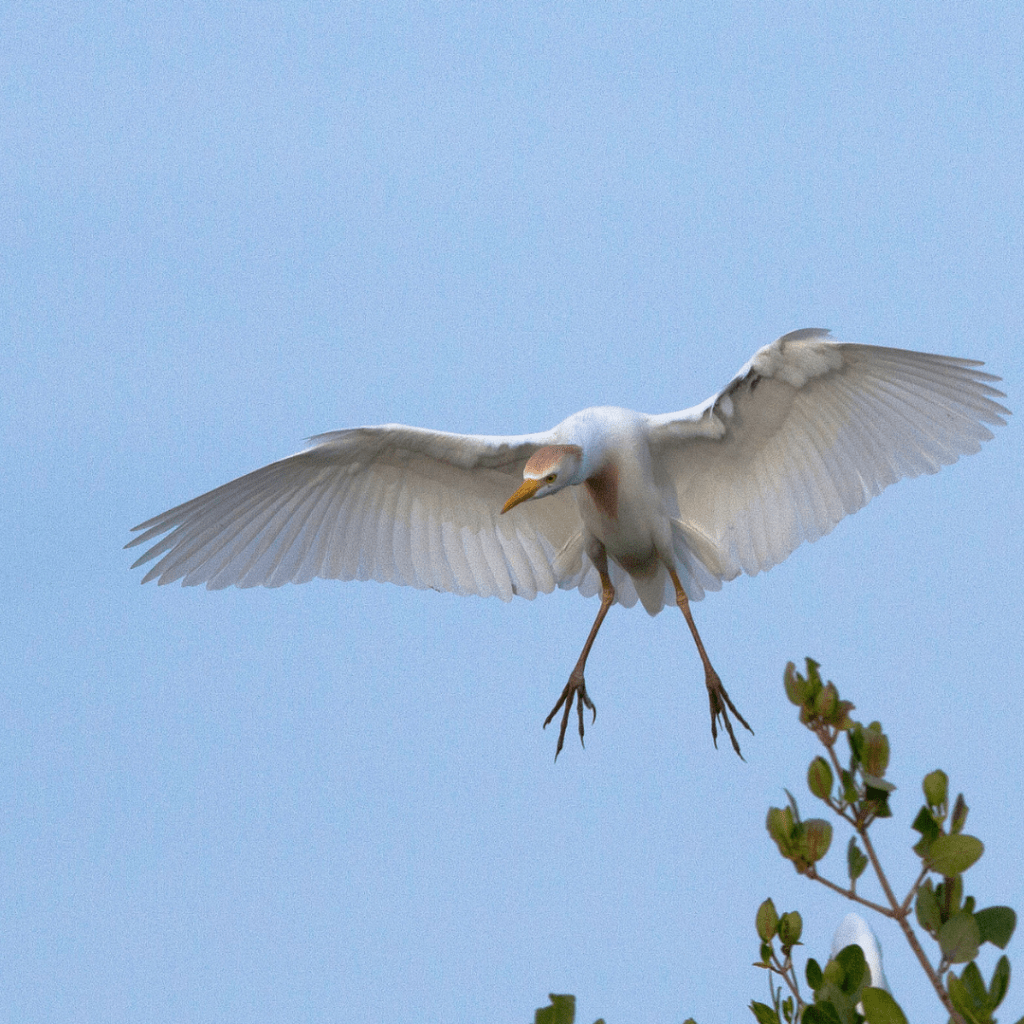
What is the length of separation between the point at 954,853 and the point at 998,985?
1.04 feet

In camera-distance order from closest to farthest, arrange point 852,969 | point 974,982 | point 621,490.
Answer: point 974,982
point 852,969
point 621,490

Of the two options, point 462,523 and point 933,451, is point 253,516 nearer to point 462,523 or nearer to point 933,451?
point 462,523

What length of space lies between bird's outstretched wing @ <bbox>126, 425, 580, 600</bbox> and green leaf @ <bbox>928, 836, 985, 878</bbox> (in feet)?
17.9

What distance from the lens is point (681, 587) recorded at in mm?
9047

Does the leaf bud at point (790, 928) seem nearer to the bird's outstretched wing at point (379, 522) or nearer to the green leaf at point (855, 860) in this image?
the green leaf at point (855, 860)

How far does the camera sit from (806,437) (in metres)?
8.41

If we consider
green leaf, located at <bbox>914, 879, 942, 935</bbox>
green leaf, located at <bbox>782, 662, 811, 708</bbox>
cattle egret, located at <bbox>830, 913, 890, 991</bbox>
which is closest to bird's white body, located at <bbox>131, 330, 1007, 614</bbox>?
cattle egret, located at <bbox>830, 913, 890, 991</bbox>

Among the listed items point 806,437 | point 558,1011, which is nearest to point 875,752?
point 558,1011

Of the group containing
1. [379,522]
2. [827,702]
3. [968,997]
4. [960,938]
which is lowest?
[968,997]

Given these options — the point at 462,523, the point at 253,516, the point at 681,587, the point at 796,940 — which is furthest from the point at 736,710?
the point at 796,940

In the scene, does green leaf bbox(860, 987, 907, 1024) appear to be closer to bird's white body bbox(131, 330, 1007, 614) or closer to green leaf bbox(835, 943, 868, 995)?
green leaf bbox(835, 943, 868, 995)

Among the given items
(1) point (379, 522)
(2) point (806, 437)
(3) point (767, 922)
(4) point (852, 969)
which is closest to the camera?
(4) point (852, 969)

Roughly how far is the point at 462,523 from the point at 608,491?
4.26 feet

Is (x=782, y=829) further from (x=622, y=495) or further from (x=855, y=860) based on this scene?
(x=622, y=495)
